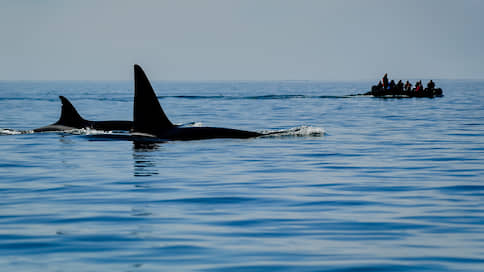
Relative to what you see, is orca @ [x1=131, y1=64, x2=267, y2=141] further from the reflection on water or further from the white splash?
the white splash

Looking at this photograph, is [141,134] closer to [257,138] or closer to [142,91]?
[142,91]

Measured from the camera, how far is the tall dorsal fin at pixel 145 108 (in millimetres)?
18922

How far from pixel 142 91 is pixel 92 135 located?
5000 millimetres

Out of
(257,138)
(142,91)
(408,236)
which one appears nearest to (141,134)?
(142,91)

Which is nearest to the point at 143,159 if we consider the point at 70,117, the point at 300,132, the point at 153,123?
the point at 153,123

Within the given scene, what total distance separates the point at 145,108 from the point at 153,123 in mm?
836

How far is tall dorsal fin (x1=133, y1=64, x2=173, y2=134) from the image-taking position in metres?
18.9

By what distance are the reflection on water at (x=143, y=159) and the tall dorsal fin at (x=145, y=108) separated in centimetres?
54

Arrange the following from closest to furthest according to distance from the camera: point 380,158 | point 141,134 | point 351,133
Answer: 1. point 380,158
2. point 141,134
3. point 351,133

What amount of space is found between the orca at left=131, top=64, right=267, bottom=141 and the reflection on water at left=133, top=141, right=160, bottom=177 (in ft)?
1.86

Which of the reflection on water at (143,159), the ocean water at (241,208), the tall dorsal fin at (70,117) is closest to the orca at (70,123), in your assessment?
the tall dorsal fin at (70,117)

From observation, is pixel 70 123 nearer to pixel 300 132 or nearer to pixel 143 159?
pixel 300 132

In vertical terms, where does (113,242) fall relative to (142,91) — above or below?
below

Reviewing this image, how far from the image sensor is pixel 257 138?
21.8 meters
